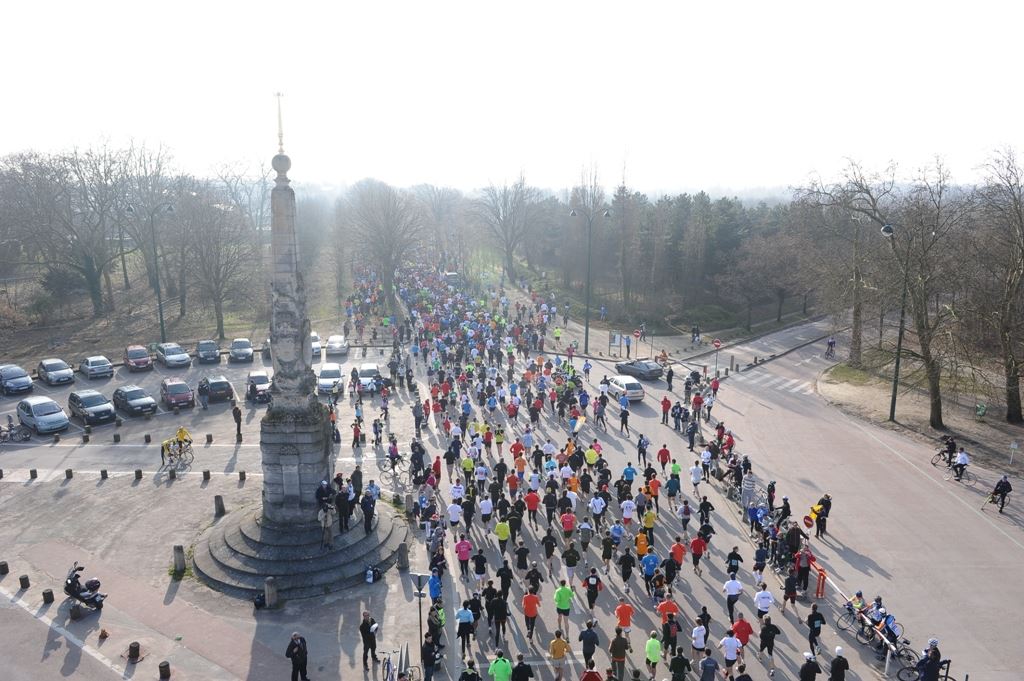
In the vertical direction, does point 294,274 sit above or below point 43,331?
above

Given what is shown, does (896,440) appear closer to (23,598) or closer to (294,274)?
(294,274)

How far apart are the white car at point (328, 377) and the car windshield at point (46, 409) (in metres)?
9.80

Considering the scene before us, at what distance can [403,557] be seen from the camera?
1592cm

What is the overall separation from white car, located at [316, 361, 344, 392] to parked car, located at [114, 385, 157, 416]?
21.9 feet

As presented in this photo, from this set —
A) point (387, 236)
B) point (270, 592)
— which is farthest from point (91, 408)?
point (387, 236)

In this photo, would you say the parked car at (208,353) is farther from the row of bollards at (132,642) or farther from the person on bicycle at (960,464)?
the person on bicycle at (960,464)

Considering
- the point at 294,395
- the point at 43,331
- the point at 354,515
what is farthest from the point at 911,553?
the point at 43,331

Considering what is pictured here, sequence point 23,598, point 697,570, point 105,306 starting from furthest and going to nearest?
point 105,306
point 697,570
point 23,598

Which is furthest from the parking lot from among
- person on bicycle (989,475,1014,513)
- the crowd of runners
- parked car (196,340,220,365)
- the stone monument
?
person on bicycle (989,475,1014,513)

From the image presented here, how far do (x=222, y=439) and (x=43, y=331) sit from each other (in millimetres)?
29327

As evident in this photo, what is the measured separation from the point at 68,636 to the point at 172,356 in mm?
24847

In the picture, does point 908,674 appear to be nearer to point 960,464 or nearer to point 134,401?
point 960,464

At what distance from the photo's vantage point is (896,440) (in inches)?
1006

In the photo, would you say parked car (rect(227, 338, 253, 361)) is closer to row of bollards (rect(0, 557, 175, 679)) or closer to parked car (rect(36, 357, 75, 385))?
parked car (rect(36, 357, 75, 385))
